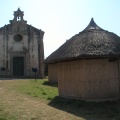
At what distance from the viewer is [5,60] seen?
104 feet

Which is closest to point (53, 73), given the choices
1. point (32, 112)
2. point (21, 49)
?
point (21, 49)

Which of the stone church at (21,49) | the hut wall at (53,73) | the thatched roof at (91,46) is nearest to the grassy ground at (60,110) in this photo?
the thatched roof at (91,46)

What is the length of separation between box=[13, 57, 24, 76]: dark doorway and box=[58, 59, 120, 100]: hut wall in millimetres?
18755

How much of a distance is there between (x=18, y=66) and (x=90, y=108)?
21.1 m

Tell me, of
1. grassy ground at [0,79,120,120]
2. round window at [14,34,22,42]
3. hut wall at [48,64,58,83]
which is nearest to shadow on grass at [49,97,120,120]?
grassy ground at [0,79,120,120]

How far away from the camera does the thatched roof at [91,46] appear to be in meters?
13.2

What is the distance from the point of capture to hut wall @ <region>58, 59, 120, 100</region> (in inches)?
535

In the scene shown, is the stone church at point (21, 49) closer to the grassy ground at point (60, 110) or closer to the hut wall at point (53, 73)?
the hut wall at point (53, 73)

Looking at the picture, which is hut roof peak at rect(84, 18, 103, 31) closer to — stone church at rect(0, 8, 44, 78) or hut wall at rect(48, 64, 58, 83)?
hut wall at rect(48, 64, 58, 83)

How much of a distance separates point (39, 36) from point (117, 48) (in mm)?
19677

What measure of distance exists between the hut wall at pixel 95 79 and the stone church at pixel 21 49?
1794 cm

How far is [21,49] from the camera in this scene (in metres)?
32.3

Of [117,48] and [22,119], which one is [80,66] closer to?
[117,48]

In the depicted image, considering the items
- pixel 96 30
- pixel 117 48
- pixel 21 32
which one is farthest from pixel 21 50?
pixel 117 48
